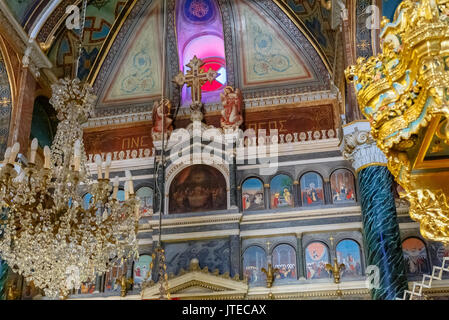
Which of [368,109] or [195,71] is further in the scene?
[195,71]

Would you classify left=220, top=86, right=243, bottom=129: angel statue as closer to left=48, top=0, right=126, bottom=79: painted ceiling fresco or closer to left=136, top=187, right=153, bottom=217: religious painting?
left=136, top=187, right=153, bottom=217: religious painting

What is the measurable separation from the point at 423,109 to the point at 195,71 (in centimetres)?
912

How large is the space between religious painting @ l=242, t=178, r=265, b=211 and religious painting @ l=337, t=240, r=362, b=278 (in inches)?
77.5

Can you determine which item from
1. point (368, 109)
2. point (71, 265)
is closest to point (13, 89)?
point (71, 265)

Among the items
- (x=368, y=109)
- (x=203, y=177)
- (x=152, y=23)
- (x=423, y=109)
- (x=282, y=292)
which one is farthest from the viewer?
(x=152, y=23)

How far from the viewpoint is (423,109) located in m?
4.17

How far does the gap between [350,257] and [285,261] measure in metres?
1.37

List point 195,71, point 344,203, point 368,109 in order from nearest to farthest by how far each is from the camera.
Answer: point 368,109
point 344,203
point 195,71

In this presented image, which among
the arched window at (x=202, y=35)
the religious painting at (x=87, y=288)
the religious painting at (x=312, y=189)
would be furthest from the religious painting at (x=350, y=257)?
the religious painting at (x=87, y=288)

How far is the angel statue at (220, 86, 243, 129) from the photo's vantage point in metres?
12.2

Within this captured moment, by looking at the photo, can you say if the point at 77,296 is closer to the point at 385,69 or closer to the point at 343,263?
the point at 343,263

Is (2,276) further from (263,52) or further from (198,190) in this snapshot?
(263,52)

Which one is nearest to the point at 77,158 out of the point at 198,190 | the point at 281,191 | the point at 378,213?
the point at 378,213

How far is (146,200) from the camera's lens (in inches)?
479
